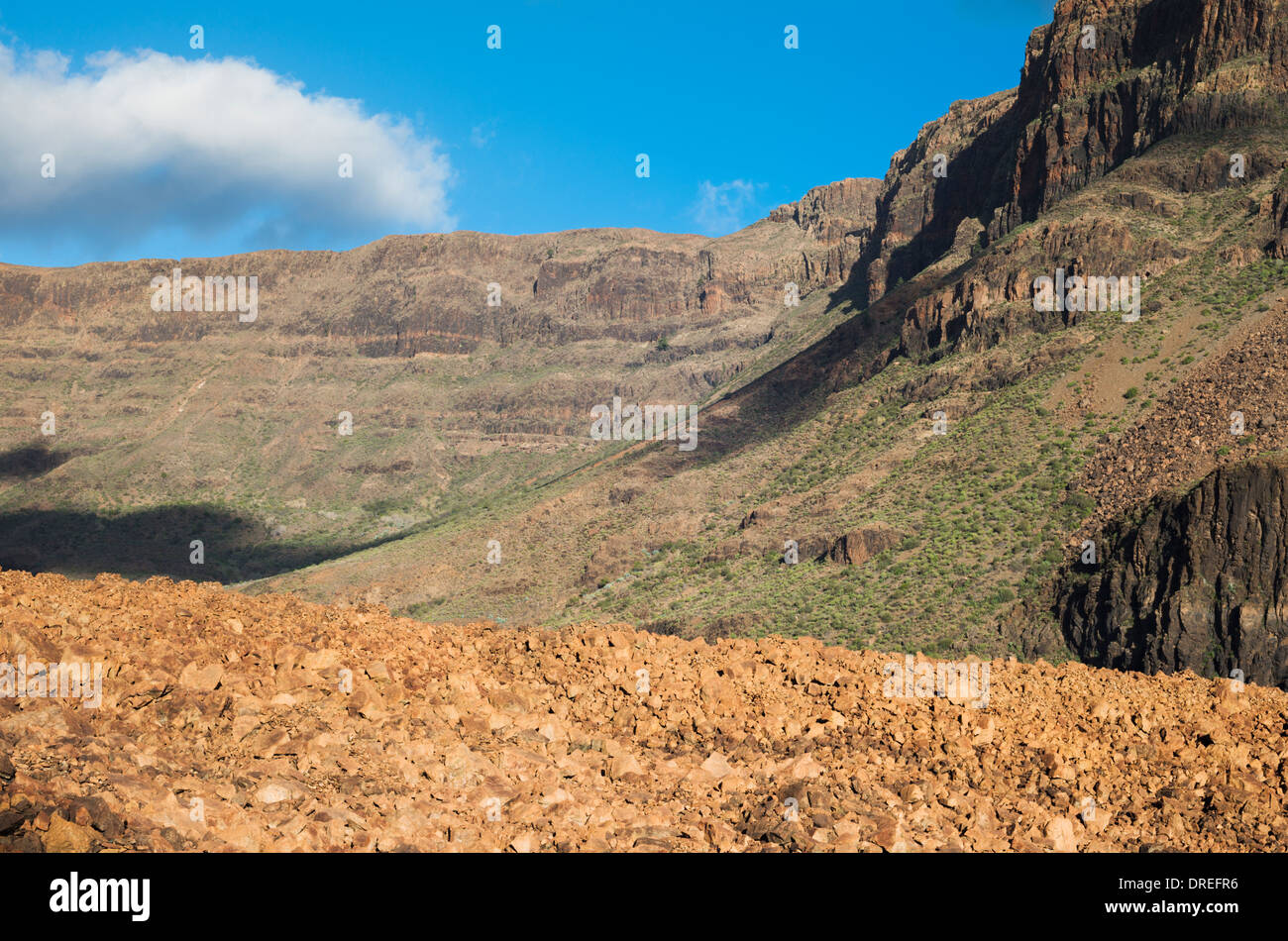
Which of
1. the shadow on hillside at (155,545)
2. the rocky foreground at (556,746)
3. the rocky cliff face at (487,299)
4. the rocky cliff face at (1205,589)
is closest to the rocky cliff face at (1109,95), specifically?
the rocky cliff face at (1205,589)

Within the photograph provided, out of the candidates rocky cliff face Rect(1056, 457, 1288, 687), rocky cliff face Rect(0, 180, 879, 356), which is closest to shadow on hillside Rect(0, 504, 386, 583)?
rocky cliff face Rect(0, 180, 879, 356)

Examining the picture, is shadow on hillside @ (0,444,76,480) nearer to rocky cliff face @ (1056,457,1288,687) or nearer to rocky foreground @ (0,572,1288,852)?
rocky cliff face @ (1056,457,1288,687)

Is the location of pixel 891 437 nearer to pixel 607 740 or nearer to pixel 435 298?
pixel 607 740

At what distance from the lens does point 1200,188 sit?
225 ft

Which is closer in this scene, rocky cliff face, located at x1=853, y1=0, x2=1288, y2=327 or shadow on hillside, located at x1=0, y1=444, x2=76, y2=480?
rocky cliff face, located at x1=853, y1=0, x2=1288, y2=327

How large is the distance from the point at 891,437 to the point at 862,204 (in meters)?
134

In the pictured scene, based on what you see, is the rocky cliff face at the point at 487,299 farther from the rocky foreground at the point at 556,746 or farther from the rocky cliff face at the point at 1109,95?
the rocky foreground at the point at 556,746

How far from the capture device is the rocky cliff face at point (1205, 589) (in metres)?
36.8

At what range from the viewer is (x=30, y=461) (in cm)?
15500

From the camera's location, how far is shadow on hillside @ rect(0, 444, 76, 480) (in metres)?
153

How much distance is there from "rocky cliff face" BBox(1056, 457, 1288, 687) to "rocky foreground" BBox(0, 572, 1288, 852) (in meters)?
18.3

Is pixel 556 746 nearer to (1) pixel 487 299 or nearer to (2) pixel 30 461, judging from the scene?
(2) pixel 30 461

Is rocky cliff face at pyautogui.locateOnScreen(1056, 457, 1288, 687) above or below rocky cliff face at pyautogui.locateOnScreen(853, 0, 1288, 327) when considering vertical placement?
below
